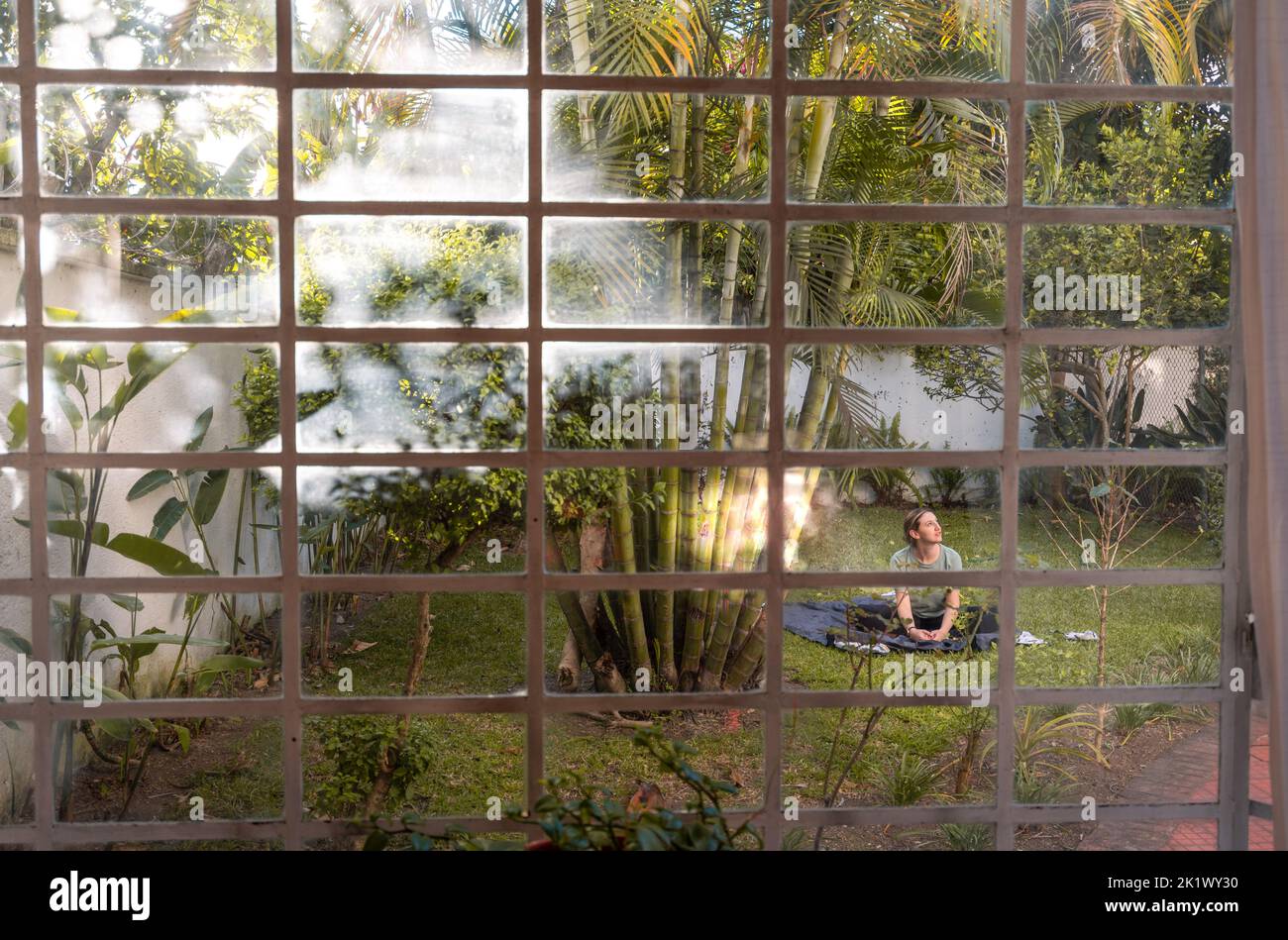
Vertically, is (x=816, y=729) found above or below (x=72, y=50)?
below

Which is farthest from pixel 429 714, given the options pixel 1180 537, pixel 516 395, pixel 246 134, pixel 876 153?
pixel 1180 537

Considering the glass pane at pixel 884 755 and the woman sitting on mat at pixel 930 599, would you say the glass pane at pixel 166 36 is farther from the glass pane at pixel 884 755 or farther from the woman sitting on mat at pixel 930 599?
the glass pane at pixel 884 755

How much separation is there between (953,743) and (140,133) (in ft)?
8.30

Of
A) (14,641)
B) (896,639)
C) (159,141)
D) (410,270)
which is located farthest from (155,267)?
(896,639)

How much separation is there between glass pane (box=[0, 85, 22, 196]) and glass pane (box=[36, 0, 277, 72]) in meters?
0.14

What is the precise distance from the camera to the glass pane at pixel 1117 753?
2688 millimetres

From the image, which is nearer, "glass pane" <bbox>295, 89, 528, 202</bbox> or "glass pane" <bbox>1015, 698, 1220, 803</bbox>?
"glass pane" <bbox>295, 89, 528, 202</bbox>

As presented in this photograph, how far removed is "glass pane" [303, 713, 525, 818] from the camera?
260 cm

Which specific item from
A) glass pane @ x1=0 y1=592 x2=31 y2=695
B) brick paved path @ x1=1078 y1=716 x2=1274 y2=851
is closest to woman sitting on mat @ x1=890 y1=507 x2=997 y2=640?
brick paved path @ x1=1078 y1=716 x2=1274 y2=851

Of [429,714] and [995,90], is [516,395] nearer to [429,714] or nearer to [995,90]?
[429,714]

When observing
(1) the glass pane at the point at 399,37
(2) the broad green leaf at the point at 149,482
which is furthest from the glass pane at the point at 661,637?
(1) the glass pane at the point at 399,37

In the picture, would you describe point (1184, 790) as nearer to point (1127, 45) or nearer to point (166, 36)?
point (1127, 45)

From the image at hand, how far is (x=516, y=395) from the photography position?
259 cm

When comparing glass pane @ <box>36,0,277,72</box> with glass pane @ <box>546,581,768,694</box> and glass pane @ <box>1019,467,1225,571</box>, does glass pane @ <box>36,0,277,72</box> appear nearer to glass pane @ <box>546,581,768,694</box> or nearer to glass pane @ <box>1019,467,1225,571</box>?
glass pane @ <box>546,581,768,694</box>
